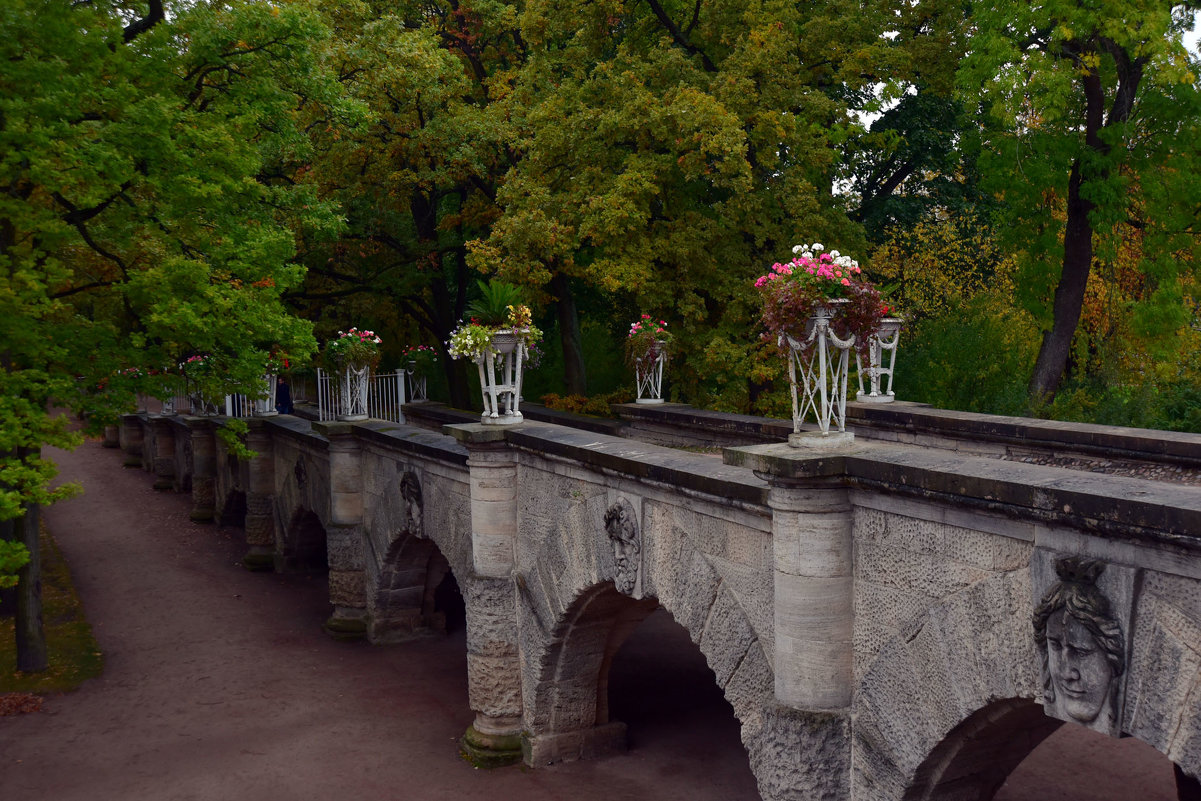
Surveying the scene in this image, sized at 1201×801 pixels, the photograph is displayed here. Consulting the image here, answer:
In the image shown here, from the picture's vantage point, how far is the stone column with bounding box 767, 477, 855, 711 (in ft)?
22.1

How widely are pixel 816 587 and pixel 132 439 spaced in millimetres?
40072

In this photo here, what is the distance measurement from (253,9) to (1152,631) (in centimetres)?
1372

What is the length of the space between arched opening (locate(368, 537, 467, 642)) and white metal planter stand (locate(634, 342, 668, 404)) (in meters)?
4.13

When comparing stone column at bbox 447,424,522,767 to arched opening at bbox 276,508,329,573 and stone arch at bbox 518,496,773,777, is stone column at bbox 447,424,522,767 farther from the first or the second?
arched opening at bbox 276,508,329,573

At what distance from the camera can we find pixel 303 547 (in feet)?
74.0

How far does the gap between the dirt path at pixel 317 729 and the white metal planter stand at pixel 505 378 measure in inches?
159

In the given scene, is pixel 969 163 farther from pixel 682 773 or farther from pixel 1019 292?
pixel 682 773

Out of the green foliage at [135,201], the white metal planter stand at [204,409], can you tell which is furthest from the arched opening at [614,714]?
the white metal planter stand at [204,409]

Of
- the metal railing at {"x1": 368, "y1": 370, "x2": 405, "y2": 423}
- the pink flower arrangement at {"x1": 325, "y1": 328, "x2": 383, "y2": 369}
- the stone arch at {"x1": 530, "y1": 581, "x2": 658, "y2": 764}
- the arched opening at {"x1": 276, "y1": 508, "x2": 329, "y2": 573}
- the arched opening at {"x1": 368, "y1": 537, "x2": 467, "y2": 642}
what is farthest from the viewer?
the arched opening at {"x1": 276, "y1": 508, "x2": 329, "y2": 573}

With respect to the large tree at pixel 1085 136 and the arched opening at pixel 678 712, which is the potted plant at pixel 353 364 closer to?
the arched opening at pixel 678 712

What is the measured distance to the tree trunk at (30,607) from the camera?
15078 millimetres

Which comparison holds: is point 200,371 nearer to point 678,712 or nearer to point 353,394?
point 353,394

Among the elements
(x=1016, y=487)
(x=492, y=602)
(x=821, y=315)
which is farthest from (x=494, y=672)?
(x=1016, y=487)

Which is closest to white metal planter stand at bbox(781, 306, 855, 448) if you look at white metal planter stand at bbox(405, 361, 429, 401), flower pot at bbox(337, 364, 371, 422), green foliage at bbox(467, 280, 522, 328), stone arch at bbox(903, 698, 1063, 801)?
stone arch at bbox(903, 698, 1063, 801)
